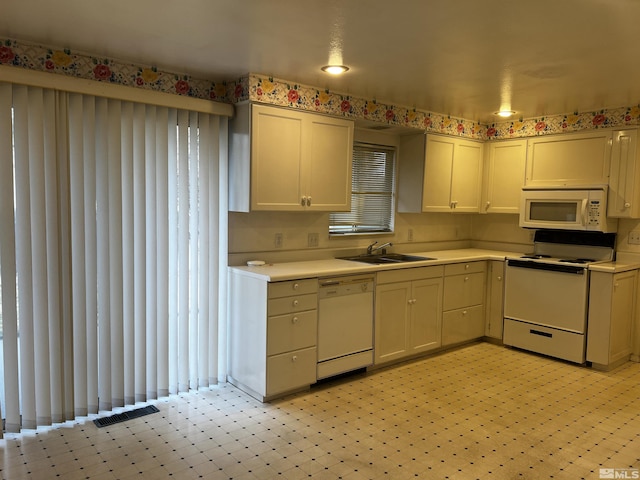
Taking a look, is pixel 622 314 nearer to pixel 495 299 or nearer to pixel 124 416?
pixel 495 299

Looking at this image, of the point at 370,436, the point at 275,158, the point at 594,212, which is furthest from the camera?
the point at 594,212

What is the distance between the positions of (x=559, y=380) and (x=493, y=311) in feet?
3.57

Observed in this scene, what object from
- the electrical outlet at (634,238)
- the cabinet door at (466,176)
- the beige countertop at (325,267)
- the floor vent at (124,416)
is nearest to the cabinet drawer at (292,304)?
the beige countertop at (325,267)

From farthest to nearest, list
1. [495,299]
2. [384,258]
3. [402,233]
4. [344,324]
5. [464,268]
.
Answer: [402,233] → [495,299] → [464,268] → [384,258] → [344,324]

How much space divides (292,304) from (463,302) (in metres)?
2.08

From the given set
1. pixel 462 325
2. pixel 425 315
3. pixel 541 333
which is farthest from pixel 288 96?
pixel 541 333

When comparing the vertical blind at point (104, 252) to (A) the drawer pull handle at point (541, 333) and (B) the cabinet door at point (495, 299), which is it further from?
A: (A) the drawer pull handle at point (541, 333)

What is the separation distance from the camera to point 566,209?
460cm

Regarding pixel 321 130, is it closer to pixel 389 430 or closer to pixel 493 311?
pixel 389 430

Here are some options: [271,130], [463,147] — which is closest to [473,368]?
[463,147]

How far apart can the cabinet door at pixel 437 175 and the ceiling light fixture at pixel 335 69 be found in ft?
5.59

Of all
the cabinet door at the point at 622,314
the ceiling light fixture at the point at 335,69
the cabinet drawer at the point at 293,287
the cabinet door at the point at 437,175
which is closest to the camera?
the ceiling light fixture at the point at 335,69

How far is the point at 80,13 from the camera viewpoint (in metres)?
2.39

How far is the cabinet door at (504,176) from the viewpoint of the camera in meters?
5.08
